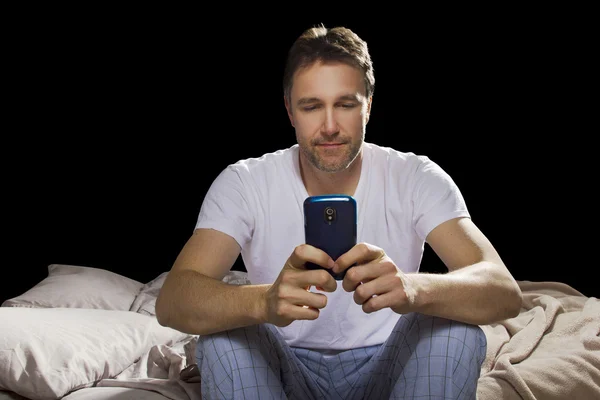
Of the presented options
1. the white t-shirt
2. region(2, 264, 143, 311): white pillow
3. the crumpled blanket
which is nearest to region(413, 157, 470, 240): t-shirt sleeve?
the white t-shirt

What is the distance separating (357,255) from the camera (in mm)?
1586

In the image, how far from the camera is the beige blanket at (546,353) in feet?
7.11

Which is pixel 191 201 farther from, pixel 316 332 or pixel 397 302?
pixel 397 302

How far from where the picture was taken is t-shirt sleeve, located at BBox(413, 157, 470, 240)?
77.1 inches

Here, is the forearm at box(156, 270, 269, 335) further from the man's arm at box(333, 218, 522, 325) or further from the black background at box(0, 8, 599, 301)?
the black background at box(0, 8, 599, 301)

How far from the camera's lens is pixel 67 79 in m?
3.38

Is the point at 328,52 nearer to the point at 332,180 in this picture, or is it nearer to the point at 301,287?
the point at 332,180

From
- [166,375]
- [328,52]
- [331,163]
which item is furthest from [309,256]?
[166,375]

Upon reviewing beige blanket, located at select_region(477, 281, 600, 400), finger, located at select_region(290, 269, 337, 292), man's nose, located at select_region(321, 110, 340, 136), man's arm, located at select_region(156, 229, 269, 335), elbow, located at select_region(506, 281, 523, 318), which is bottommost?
beige blanket, located at select_region(477, 281, 600, 400)

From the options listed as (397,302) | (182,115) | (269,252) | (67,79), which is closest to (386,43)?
(182,115)

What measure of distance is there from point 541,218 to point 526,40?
77 cm

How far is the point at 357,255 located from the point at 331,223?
9 cm

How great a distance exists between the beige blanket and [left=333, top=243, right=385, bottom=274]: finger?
2.22 feet

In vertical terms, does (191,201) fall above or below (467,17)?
below
